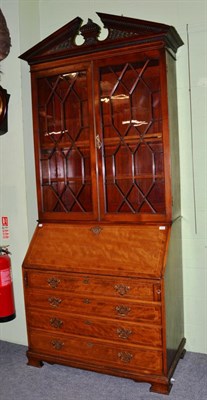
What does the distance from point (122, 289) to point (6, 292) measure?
3.11 feet

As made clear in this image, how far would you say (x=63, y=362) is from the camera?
8.45 feet

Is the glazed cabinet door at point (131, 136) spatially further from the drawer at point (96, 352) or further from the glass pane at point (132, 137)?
the drawer at point (96, 352)

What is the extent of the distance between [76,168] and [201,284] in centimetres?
127

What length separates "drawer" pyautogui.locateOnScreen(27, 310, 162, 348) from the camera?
7.45 ft

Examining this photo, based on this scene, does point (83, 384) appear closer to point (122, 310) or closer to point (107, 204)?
point (122, 310)

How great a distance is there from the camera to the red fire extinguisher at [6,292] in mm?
2707

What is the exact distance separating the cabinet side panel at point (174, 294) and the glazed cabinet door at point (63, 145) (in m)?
0.59

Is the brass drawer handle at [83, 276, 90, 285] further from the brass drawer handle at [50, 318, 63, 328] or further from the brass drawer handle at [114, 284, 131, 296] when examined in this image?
the brass drawer handle at [50, 318, 63, 328]

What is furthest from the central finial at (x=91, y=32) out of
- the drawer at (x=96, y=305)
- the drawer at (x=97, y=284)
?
the drawer at (x=96, y=305)

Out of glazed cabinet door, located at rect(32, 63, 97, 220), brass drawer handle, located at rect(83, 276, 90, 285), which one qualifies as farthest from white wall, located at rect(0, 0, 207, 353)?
brass drawer handle, located at rect(83, 276, 90, 285)

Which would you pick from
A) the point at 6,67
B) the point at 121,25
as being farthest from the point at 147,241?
the point at 6,67

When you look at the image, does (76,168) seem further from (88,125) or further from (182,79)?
(182,79)

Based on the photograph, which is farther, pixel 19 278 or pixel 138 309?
pixel 19 278

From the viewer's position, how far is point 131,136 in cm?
249
